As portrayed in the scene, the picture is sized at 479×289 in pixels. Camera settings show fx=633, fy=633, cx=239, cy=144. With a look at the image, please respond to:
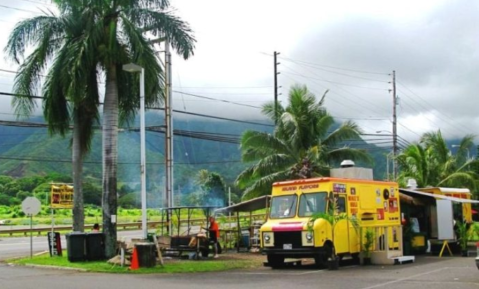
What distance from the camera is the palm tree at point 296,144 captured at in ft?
97.3

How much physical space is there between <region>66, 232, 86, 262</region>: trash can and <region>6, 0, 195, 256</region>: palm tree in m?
0.88

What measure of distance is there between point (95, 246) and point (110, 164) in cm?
289

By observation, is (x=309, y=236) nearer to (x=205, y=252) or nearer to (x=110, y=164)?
(x=205, y=252)

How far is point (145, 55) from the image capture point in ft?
72.3

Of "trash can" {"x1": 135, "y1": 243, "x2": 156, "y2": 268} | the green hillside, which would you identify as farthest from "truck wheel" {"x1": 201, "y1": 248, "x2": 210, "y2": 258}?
the green hillside

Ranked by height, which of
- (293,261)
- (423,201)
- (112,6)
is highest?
(112,6)

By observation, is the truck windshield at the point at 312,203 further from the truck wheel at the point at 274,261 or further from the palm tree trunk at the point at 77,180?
the palm tree trunk at the point at 77,180

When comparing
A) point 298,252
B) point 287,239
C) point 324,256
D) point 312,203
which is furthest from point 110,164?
point 324,256

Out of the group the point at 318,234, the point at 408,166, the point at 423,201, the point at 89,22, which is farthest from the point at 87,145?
the point at 408,166

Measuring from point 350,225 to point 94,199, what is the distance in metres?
72.6

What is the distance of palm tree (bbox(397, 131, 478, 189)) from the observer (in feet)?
124

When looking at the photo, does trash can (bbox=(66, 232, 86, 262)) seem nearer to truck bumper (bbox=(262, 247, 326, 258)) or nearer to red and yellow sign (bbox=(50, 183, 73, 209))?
red and yellow sign (bbox=(50, 183, 73, 209))

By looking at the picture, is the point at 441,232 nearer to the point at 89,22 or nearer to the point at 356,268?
the point at 356,268

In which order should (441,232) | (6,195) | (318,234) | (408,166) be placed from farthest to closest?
(6,195) → (408,166) → (441,232) → (318,234)
